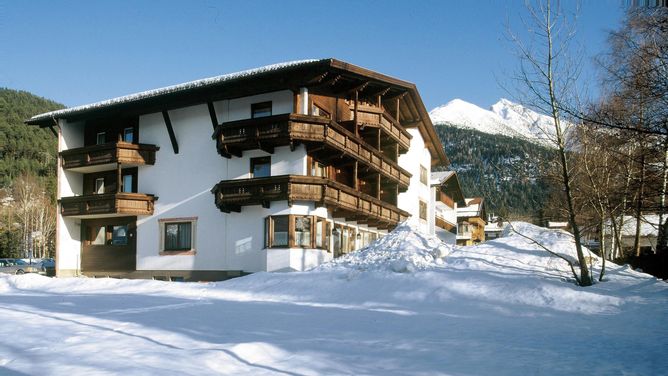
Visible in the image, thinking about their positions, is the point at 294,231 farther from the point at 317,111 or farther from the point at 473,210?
the point at 473,210

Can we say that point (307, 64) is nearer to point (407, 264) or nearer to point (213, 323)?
point (407, 264)

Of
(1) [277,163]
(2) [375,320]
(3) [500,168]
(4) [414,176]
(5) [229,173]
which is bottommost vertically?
(2) [375,320]

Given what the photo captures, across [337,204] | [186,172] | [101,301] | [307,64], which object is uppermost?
[307,64]

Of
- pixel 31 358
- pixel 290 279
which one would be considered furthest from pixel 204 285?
pixel 31 358

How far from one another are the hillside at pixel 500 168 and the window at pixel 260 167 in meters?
10.7

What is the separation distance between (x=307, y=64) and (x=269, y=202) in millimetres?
6686

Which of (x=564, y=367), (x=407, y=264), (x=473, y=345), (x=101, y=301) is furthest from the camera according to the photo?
(x=407, y=264)

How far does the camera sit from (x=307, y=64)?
25.1m

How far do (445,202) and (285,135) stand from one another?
103ft

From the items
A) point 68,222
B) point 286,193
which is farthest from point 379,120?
point 68,222

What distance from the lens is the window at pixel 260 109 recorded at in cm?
2748

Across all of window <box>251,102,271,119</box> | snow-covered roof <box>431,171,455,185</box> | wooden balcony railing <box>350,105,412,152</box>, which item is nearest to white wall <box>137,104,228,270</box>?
window <box>251,102,271,119</box>

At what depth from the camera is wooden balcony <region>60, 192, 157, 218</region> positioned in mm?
29219

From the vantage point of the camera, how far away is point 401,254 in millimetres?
20766
